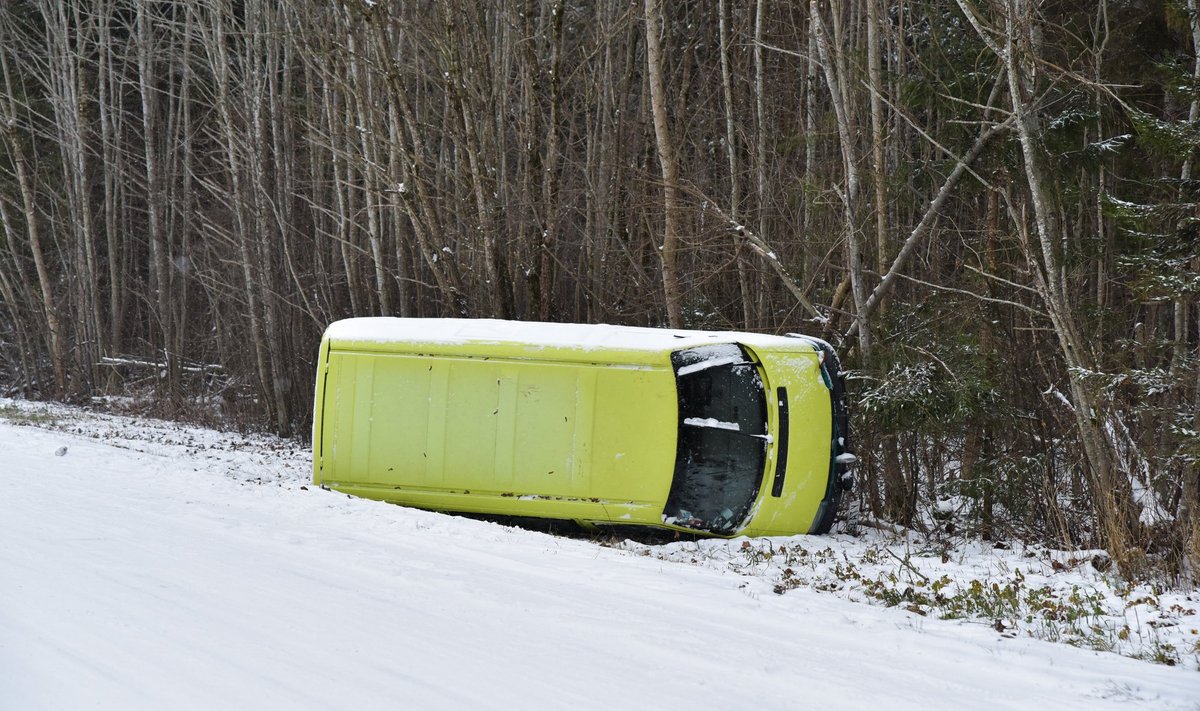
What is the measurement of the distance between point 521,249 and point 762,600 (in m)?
9.58

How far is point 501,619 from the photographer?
199 inches

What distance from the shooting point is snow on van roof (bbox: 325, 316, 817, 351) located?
872 cm

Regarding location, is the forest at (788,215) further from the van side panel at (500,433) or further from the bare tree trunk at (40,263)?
the van side panel at (500,433)

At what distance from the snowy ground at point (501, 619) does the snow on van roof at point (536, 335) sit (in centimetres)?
171

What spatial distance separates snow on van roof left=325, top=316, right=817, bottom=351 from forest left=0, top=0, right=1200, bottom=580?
1869mm

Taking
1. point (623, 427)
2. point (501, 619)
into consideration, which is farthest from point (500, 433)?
point (501, 619)

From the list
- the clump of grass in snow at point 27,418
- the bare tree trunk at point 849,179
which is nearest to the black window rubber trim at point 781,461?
the bare tree trunk at point 849,179

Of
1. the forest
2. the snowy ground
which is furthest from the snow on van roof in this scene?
the forest

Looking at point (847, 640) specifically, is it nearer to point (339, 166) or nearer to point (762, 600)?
point (762, 600)

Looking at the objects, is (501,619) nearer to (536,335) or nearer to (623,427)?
(623,427)

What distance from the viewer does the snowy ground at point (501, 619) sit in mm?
3949

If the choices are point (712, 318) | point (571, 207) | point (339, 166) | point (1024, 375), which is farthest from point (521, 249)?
point (1024, 375)

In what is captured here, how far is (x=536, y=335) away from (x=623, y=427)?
1.18 m

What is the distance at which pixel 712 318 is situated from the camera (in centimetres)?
1357
